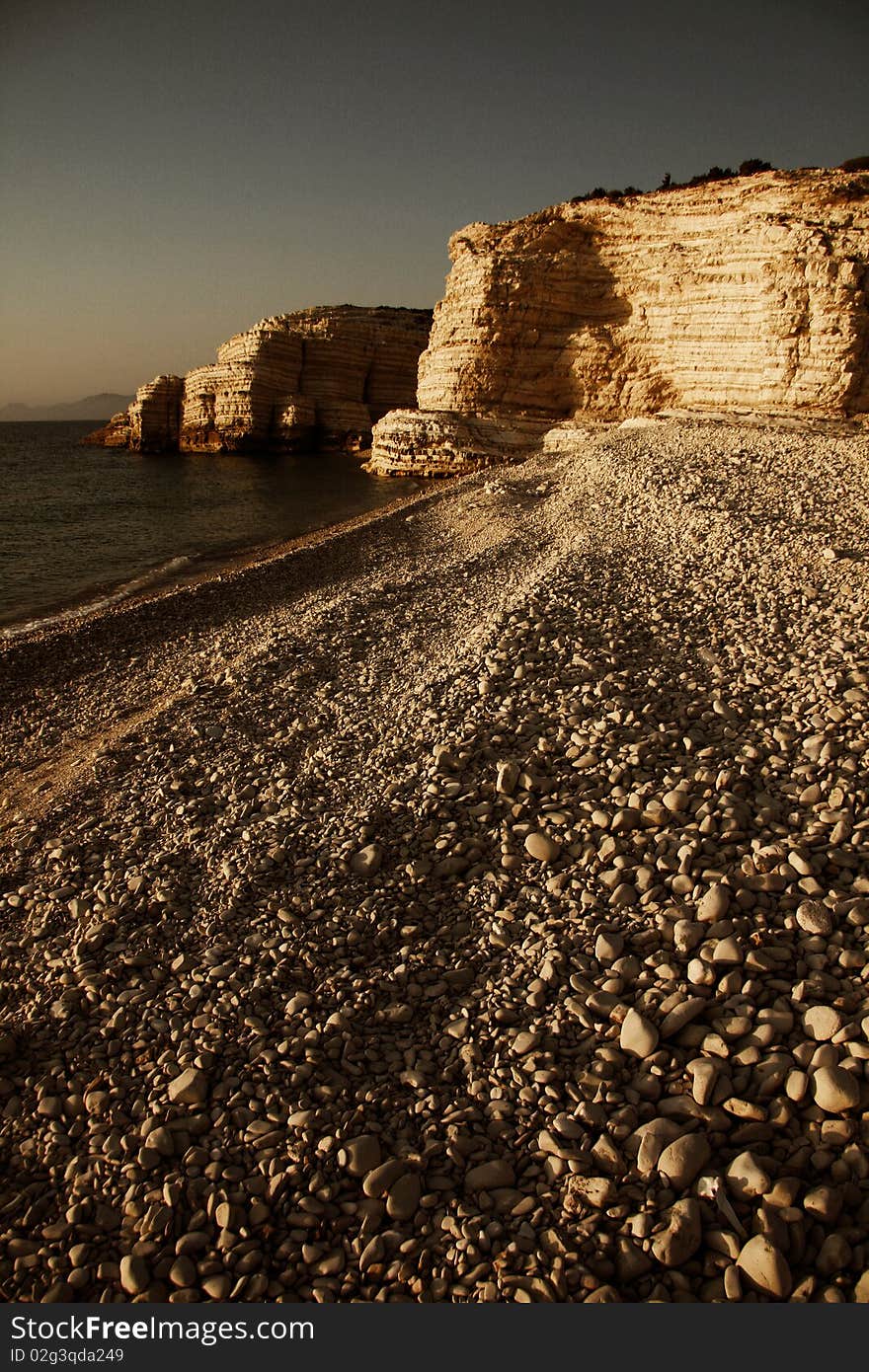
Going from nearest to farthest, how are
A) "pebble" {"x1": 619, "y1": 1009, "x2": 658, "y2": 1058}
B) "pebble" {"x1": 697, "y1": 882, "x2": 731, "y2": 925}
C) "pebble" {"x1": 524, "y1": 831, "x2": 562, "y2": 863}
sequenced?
"pebble" {"x1": 619, "y1": 1009, "x2": 658, "y2": 1058} → "pebble" {"x1": 697, "y1": 882, "x2": 731, "y2": 925} → "pebble" {"x1": 524, "y1": 831, "x2": 562, "y2": 863}

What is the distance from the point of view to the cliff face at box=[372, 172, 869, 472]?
24.2m

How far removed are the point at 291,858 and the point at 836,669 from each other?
19.9ft

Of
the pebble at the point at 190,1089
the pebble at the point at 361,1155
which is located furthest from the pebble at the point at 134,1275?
the pebble at the point at 361,1155

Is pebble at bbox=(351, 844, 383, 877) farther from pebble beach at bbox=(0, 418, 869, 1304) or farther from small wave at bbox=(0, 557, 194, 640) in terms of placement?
small wave at bbox=(0, 557, 194, 640)

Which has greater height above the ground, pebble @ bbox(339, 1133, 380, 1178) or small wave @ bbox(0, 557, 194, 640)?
small wave @ bbox(0, 557, 194, 640)

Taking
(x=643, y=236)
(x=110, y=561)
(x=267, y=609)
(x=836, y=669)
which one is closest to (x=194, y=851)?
(x=836, y=669)

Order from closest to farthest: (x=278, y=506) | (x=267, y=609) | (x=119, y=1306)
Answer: (x=119, y=1306) → (x=267, y=609) → (x=278, y=506)

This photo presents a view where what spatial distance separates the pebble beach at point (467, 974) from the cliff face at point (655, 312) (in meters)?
20.6

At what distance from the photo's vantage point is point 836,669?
7082 mm

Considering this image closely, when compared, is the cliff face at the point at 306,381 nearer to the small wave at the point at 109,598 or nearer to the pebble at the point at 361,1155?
the small wave at the point at 109,598

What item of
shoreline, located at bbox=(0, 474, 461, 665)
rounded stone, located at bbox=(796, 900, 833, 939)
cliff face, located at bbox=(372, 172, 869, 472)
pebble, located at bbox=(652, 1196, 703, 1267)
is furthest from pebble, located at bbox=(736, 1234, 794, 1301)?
cliff face, located at bbox=(372, 172, 869, 472)

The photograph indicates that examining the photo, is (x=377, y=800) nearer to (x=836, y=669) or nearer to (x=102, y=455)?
(x=836, y=669)

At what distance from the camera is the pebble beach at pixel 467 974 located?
10.4 feet

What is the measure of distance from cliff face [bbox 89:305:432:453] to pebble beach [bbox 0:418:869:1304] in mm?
56125
